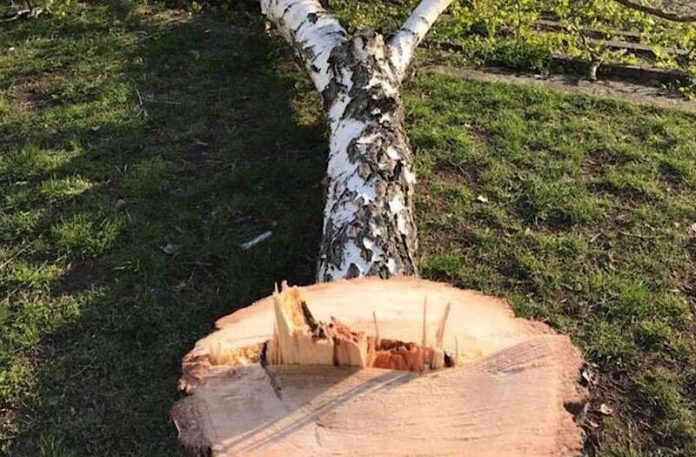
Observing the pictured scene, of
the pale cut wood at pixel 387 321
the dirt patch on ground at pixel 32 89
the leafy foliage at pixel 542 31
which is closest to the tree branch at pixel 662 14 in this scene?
the leafy foliage at pixel 542 31

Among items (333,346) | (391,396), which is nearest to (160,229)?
(333,346)

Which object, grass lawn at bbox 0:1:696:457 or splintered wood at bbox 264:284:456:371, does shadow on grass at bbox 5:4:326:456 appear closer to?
grass lawn at bbox 0:1:696:457

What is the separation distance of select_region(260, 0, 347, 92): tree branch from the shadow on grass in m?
0.43

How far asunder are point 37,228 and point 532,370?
2.84 m

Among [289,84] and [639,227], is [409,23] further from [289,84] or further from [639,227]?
[639,227]

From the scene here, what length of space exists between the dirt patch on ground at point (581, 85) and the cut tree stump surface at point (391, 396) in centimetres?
373

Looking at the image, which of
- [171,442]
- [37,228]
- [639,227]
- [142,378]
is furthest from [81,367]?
[639,227]

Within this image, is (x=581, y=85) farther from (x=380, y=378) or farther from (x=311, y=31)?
(x=380, y=378)

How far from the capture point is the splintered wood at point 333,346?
230cm

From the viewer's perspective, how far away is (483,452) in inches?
83.0

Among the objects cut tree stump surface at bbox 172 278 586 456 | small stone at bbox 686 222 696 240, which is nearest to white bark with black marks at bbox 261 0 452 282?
cut tree stump surface at bbox 172 278 586 456

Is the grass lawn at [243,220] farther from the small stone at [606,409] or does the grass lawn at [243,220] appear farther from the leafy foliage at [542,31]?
the leafy foliage at [542,31]

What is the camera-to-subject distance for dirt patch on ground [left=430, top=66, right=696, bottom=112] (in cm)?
582

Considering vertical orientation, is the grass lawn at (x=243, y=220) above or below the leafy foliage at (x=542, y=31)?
below
